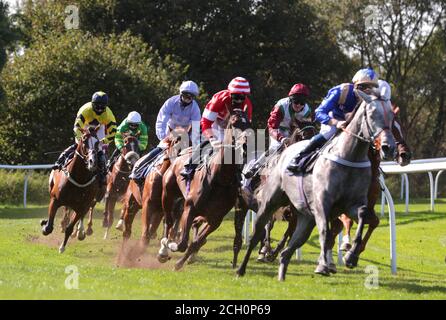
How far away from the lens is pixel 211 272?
11.5 metres

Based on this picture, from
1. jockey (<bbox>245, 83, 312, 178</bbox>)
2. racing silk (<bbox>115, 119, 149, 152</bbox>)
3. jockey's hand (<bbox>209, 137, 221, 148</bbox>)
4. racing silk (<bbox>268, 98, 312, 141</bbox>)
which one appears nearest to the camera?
jockey's hand (<bbox>209, 137, 221, 148</bbox>)

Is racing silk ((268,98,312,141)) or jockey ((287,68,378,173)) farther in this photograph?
racing silk ((268,98,312,141))

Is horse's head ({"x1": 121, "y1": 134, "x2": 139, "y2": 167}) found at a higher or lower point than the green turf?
higher

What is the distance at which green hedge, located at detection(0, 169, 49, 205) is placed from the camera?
85.4 ft

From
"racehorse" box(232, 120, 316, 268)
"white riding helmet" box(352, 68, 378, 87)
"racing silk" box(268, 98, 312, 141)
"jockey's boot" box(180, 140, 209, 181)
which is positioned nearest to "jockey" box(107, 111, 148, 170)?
"racehorse" box(232, 120, 316, 268)

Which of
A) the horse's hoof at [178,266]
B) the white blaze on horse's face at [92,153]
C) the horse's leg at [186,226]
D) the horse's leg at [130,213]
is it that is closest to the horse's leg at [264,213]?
the horse's leg at [186,226]

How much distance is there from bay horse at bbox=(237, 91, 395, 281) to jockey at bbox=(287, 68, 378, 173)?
8.6 inches

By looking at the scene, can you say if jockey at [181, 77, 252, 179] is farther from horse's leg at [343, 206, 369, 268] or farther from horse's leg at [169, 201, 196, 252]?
horse's leg at [343, 206, 369, 268]

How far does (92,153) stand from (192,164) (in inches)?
104

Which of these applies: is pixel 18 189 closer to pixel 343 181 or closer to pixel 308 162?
pixel 308 162

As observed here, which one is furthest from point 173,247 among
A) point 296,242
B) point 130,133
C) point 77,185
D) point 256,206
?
point 130,133

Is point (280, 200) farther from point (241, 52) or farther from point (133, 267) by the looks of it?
point (241, 52)

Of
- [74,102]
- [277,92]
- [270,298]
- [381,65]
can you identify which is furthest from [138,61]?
[270,298]

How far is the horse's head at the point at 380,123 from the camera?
9.11m
